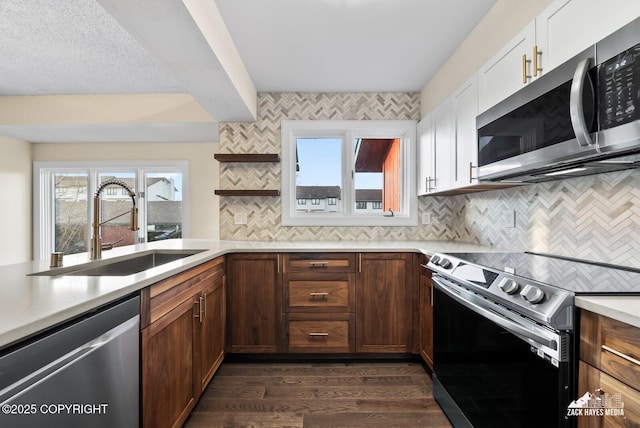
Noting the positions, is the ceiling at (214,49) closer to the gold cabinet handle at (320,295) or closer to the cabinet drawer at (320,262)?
the cabinet drawer at (320,262)

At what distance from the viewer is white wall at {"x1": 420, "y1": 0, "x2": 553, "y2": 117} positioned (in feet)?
5.45

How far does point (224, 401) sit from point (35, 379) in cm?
144

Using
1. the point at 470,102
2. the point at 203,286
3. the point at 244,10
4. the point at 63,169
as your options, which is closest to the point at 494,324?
the point at 470,102

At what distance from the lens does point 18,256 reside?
4473 millimetres

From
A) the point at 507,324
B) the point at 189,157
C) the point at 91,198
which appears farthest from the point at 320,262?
the point at 91,198

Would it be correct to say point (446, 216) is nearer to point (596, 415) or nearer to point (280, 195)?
point (280, 195)

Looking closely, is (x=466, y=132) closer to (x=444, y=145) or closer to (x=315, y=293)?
(x=444, y=145)

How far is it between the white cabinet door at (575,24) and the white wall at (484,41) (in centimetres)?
28

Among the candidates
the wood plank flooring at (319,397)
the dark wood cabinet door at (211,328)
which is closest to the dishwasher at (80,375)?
the dark wood cabinet door at (211,328)

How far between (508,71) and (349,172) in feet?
5.62

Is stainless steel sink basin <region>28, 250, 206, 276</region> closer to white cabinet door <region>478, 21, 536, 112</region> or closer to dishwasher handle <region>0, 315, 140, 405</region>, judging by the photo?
dishwasher handle <region>0, 315, 140, 405</region>

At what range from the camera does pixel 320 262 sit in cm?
243

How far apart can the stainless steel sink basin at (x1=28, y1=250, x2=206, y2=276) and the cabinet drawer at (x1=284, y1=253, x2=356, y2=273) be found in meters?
0.73

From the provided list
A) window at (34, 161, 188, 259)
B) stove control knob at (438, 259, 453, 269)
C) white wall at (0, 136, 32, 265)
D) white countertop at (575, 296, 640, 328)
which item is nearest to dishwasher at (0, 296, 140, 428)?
white countertop at (575, 296, 640, 328)
